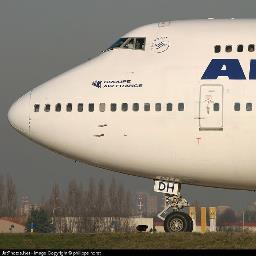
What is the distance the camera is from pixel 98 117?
3709cm

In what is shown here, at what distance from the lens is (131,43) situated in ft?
127

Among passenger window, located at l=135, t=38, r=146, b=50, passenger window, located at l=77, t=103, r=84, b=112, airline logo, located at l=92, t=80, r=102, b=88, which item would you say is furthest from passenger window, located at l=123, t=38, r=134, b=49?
passenger window, located at l=77, t=103, r=84, b=112

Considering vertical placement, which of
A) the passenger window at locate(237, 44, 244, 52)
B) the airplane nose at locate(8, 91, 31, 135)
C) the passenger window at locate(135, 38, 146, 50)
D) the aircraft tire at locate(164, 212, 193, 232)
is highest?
the passenger window at locate(135, 38, 146, 50)

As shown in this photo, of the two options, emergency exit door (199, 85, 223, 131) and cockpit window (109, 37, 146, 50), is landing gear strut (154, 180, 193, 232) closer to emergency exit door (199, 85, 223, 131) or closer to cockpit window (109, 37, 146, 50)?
emergency exit door (199, 85, 223, 131)

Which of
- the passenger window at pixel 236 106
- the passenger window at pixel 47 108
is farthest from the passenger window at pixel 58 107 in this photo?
the passenger window at pixel 236 106

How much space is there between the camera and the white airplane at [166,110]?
36.1 meters

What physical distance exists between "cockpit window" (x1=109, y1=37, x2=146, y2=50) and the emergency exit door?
10.9 ft

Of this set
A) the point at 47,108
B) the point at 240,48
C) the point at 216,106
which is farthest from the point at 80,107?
the point at 240,48

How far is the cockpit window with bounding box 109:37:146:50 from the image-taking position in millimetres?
38312

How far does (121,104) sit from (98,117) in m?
0.94

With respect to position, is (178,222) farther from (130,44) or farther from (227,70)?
(130,44)

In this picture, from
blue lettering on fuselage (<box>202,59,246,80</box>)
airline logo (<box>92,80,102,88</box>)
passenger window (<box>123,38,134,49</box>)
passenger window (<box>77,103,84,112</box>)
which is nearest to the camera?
blue lettering on fuselage (<box>202,59,246,80</box>)

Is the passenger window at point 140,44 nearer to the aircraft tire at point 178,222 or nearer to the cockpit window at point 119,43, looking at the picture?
the cockpit window at point 119,43

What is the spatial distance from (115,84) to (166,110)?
216 cm
